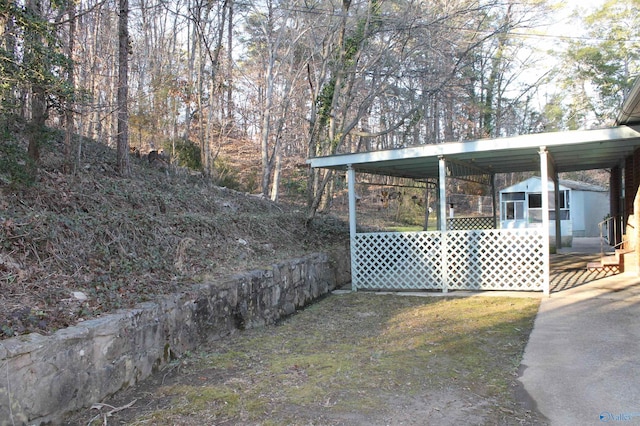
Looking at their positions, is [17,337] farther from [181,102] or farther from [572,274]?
[181,102]

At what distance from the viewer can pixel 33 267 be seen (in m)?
4.07

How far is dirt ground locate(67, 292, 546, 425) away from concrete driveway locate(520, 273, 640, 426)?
185 millimetres

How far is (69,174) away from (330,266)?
501 cm

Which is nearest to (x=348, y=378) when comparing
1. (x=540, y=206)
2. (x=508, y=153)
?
(x=508, y=153)

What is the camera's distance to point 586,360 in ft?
14.1

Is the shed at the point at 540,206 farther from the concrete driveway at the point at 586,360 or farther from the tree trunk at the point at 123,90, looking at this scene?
the tree trunk at the point at 123,90

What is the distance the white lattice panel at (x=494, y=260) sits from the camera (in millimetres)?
7617

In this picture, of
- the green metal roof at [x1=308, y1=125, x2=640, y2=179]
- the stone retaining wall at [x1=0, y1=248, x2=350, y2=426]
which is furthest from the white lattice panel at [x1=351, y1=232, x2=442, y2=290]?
the stone retaining wall at [x1=0, y1=248, x2=350, y2=426]

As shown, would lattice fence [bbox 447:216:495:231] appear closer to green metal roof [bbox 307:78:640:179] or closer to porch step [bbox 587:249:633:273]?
green metal roof [bbox 307:78:640:179]

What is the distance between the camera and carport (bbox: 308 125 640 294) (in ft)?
24.1

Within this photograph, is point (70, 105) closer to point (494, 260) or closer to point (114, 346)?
Answer: point (114, 346)

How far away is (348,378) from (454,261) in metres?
4.79

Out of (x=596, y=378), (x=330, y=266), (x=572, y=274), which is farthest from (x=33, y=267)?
(x=572, y=274)

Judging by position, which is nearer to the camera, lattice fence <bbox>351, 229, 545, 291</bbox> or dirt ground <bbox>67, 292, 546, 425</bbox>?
dirt ground <bbox>67, 292, 546, 425</bbox>
